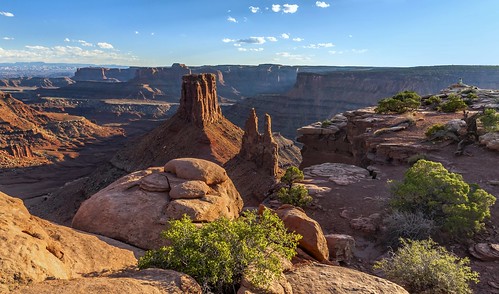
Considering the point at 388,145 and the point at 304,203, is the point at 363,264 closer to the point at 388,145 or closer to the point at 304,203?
the point at 304,203

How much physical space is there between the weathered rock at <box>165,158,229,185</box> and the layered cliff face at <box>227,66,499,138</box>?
109m

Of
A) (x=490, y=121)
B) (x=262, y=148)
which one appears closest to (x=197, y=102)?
(x=262, y=148)

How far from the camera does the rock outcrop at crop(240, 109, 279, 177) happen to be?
118ft

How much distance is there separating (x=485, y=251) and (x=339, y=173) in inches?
475

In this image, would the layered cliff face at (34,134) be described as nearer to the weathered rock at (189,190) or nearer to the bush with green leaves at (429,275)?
the weathered rock at (189,190)

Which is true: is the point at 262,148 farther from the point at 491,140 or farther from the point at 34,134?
the point at 34,134

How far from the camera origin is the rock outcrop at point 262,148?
36031 mm

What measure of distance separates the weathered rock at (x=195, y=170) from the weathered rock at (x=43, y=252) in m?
3.72

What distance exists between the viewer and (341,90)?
149875mm

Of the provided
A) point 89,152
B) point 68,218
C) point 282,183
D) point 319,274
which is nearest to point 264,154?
point 282,183

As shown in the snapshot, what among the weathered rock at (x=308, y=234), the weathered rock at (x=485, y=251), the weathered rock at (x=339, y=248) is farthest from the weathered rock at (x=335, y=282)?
the weathered rock at (x=485, y=251)

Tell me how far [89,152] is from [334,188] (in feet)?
Result: 325

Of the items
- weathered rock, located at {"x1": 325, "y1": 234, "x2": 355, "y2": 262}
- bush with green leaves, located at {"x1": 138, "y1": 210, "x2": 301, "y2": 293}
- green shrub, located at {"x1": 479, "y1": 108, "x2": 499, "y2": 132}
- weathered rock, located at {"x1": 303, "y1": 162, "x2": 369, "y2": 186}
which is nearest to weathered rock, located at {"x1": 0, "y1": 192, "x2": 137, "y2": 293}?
bush with green leaves, located at {"x1": 138, "y1": 210, "x2": 301, "y2": 293}

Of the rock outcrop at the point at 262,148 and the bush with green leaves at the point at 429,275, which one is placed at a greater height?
the bush with green leaves at the point at 429,275
